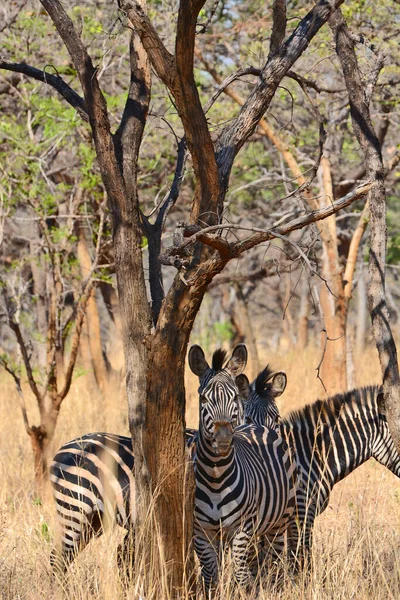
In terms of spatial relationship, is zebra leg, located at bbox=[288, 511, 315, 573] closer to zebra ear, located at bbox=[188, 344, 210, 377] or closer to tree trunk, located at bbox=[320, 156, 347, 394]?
zebra ear, located at bbox=[188, 344, 210, 377]

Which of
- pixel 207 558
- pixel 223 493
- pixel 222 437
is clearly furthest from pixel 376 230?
pixel 207 558

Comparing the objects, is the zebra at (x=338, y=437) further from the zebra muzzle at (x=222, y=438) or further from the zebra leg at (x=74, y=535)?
the zebra leg at (x=74, y=535)

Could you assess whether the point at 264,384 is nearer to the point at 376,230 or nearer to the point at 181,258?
the point at 376,230

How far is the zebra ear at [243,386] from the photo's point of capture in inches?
277

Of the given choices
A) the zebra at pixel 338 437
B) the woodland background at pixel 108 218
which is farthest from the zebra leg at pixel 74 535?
the zebra at pixel 338 437

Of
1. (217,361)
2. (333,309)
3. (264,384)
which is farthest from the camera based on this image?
(333,309)

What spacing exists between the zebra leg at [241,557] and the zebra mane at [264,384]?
2093 millimetres

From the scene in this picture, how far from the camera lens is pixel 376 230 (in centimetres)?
527

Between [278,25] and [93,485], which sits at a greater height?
[278,25]

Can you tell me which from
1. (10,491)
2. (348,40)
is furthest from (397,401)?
(10,491)

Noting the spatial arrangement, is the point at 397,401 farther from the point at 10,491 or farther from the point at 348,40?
the point at 10,491

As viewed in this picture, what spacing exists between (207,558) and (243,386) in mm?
2258

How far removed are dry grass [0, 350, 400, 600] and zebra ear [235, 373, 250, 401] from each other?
1.14 meters

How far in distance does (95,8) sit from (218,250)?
627 centimetres
